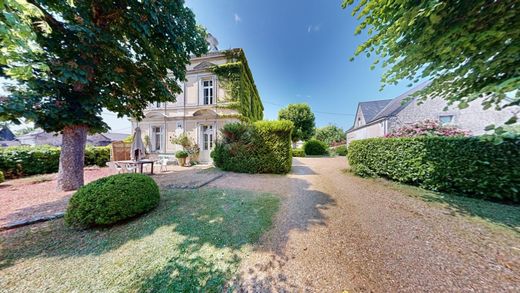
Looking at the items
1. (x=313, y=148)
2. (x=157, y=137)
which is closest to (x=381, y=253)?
(x=157, y=137)

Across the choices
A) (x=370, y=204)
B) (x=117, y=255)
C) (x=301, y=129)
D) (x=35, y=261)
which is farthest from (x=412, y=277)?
(x=301, y=129)

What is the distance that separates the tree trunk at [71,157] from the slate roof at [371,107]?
2141 centimetres

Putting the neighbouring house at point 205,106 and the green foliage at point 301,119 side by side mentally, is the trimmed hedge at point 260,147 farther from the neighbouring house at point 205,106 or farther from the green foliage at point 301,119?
the green foliage at point 301,119

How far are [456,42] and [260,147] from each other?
6339mm

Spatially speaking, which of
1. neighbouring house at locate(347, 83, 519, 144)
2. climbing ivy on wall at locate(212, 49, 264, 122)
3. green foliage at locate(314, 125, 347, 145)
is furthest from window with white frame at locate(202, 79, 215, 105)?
green foliage at locate(314, 125, 347, 145)

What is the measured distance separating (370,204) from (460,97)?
10.3 ft

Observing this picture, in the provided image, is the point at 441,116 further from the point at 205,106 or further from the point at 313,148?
the point at 205,106

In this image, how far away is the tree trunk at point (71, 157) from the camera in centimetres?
466

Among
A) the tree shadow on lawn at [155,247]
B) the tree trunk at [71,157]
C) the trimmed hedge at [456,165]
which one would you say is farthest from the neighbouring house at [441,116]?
the tree trunk at [71,157]

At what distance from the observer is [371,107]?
18719 millimetres

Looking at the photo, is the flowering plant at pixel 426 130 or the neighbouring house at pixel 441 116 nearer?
the flowering plant at pixel 426 130

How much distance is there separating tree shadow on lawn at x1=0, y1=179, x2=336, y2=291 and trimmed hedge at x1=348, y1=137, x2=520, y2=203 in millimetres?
4260

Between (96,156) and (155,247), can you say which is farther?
(96,156)

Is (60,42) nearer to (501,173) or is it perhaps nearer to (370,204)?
(370,204)
